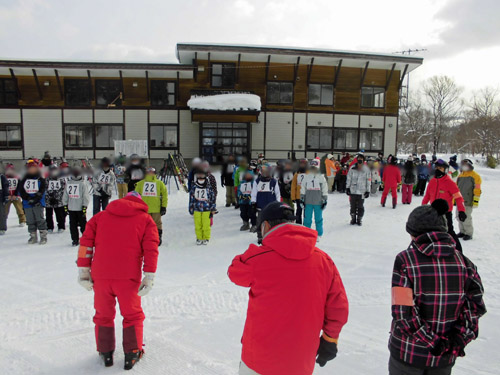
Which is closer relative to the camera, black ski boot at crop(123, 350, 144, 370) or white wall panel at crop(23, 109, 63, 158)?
black ski boot at crop(123, 350, 144, 370)

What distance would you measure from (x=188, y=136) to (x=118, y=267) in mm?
19592

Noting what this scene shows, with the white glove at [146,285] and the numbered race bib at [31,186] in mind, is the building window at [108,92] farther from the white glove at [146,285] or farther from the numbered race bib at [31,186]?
the white glove at [146,285]

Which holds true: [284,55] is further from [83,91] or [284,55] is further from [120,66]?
[83,91]

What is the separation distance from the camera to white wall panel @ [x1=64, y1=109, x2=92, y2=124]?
870 inches

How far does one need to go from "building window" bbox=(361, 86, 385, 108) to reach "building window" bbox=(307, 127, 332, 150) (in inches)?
121

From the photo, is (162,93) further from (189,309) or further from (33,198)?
(189,309)

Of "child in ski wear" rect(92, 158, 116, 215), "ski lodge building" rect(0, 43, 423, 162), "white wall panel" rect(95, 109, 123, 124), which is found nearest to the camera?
"child in ski wear" rect(92, 158, 116, 215)

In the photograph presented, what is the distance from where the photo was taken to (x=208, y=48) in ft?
67.0

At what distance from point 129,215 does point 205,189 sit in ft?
14.0

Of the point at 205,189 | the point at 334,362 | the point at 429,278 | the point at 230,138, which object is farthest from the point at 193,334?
the point at 230,138

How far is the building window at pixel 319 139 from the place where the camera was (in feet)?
76.9

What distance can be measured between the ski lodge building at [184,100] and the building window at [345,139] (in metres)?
0.94

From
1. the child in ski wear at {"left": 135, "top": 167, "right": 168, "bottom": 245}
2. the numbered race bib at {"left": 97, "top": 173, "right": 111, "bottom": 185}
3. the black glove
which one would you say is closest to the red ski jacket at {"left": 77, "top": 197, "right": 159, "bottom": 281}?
the black glove

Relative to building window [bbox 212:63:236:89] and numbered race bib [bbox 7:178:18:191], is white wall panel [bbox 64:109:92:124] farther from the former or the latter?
numbered race bib [bbox 7:178:18:191]
